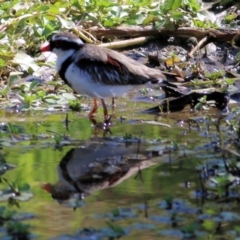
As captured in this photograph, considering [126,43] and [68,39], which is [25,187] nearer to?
[68,39]

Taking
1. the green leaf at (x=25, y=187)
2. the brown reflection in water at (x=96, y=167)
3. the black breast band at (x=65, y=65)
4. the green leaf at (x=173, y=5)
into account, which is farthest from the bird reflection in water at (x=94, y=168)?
the green leaf at (x=173, y=5)

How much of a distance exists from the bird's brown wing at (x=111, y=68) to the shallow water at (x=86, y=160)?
0.37 m

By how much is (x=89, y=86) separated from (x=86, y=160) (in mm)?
1518

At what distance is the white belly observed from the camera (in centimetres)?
745

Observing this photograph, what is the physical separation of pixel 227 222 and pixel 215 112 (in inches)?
134

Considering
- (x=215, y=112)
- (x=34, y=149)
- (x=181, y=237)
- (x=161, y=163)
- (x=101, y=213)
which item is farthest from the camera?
(x=215, y=112)

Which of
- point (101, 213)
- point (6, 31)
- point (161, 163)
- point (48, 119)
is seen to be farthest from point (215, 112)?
point (101, 213)

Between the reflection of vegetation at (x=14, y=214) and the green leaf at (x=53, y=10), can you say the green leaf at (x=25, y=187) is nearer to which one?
the reflection of vegetation at (x=14, y=214)

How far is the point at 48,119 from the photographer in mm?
7691

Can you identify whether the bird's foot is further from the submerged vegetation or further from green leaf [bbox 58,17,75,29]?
green leaf [bbox 58,17,75,29]

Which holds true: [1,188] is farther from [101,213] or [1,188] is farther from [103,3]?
[103,3]

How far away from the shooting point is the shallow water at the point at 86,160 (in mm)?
4766

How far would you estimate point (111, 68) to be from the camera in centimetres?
757

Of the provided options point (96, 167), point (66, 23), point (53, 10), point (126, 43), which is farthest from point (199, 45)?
point (96, 167)
